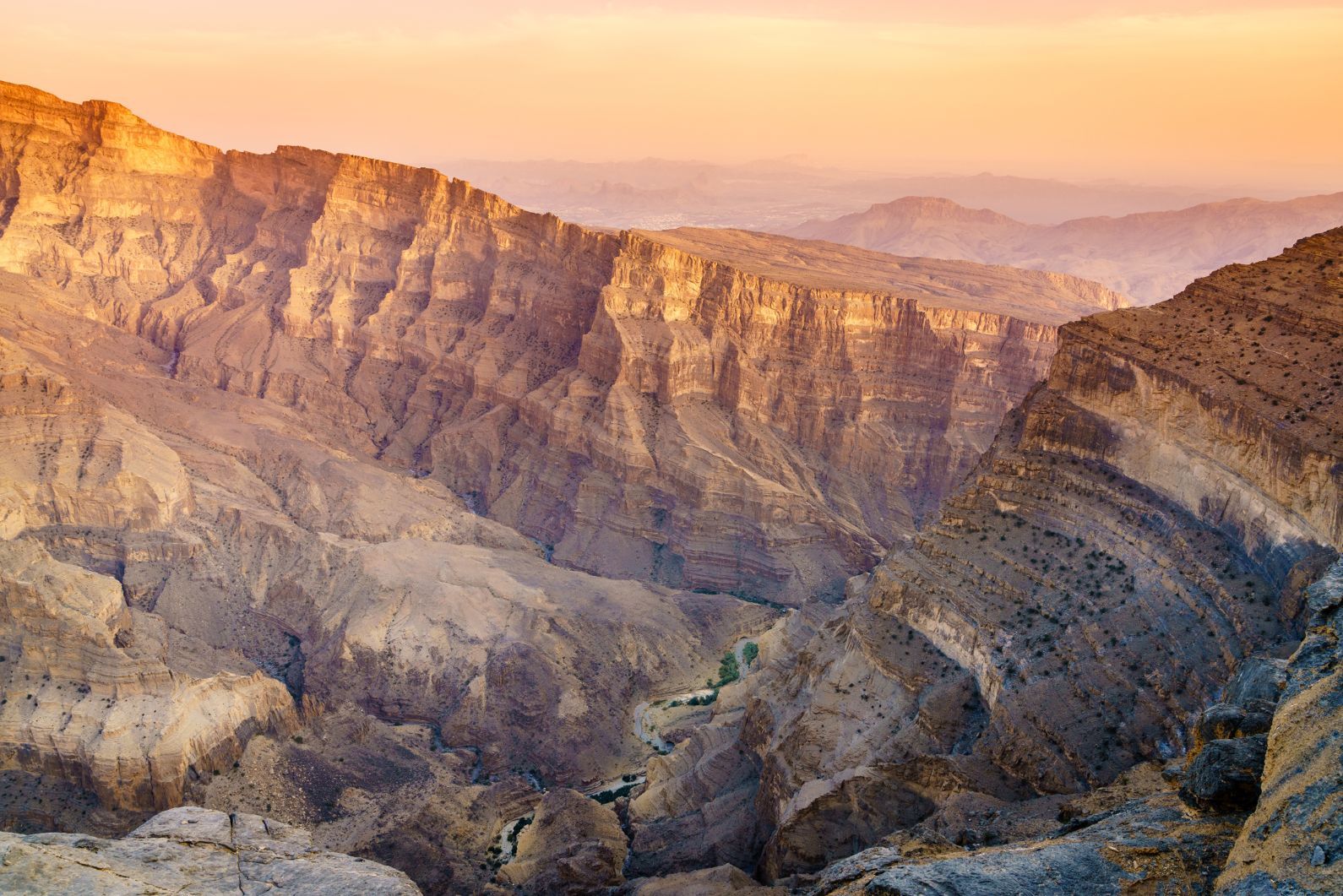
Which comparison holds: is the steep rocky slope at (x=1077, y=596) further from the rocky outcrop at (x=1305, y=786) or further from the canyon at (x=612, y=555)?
the rocky outcrop at (x=1305, y=786)

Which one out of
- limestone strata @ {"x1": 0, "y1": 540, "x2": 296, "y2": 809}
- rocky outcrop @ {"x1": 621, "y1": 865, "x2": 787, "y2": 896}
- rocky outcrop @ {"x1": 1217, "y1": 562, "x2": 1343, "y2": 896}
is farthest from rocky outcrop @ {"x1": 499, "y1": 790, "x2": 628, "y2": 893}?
rocky outcrop @ {"x1": 1217, "y1": 562, "x2": 1343, "y2": 896}

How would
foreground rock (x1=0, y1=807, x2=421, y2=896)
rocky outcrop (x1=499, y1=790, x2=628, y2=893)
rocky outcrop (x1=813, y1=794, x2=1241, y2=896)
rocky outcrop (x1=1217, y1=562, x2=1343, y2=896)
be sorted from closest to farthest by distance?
A: rocky outcrop (x1=1217, y1=562, x2=1343, y2=896)
rocky outcrop (x1=813, y1=794, x2=1241, y2=896)
foreground rock (x1=0, y1=807, x2=421, y2=896)
rocky outcrop (x1=499, y1=790, x2=628, y2=893)

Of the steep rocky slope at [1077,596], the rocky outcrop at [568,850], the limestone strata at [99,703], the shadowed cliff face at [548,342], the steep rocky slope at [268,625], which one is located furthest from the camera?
the shadowed cliff face at [548,342]

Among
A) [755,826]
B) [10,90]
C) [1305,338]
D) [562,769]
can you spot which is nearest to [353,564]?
[562,769]

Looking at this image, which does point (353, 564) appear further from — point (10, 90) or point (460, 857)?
point (10, 90)

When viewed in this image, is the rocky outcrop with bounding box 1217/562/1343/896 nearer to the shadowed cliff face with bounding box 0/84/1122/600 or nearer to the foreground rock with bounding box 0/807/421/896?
the foreground rock with bounding box 0/807/421/896

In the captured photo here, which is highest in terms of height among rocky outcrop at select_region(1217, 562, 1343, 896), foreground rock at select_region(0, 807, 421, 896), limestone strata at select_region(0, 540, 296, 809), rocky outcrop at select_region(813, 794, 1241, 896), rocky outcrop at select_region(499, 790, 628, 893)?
rocky outcrop at select_region(1217, 562, 1343, 896)

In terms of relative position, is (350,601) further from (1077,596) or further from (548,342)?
(1077,596)

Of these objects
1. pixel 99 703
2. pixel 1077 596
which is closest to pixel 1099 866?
pixel 1077 596

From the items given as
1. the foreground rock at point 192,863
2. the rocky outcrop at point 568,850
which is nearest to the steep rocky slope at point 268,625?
the rocky outcrop at point 568,850
